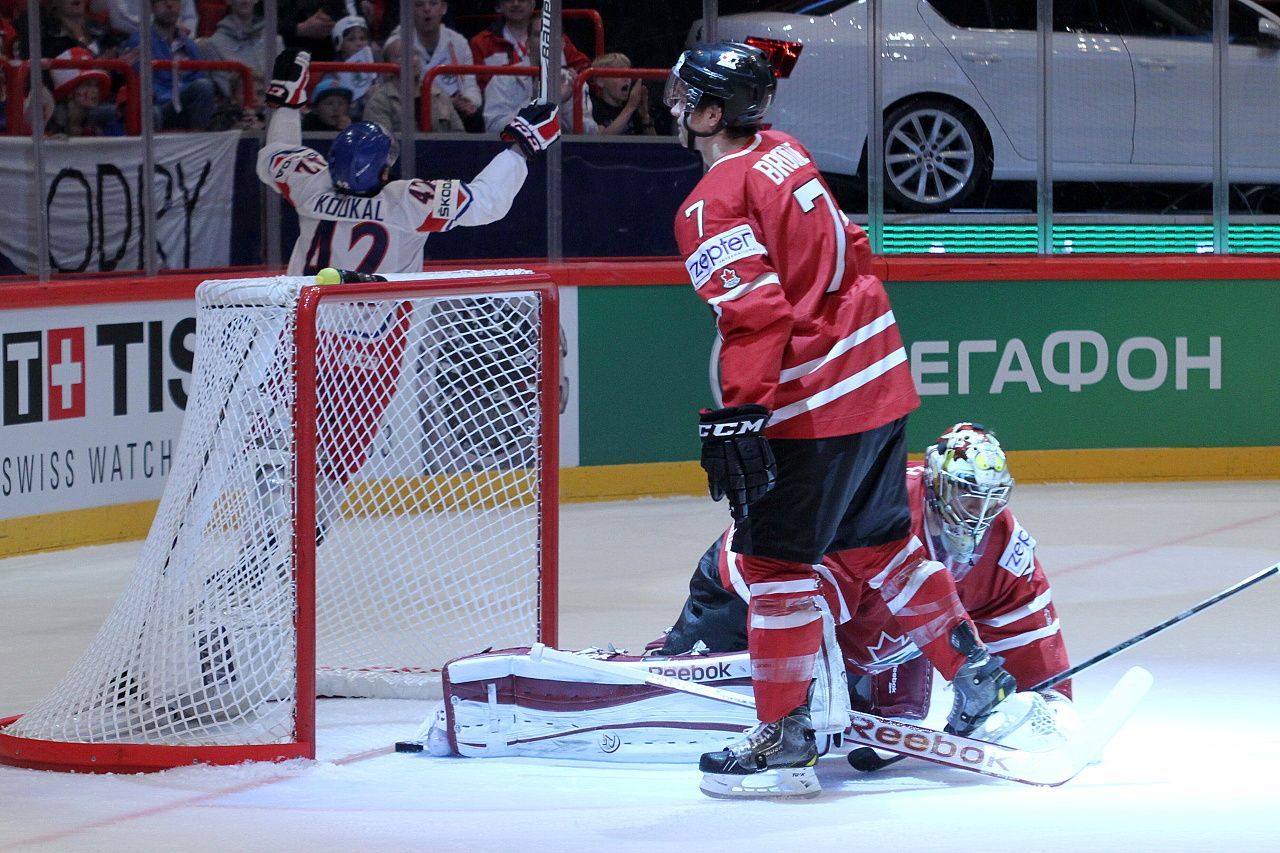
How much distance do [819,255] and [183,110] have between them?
4.37 meters

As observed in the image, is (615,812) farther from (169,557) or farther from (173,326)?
(173,326)

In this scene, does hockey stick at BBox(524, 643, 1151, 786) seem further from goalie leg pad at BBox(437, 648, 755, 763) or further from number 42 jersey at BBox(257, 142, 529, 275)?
number 42 jersey at BBox(257, 142, 529, 275)

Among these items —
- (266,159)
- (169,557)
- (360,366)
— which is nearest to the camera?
(169,557)

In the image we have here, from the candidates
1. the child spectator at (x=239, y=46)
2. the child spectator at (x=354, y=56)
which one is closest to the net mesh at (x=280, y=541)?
the child spectator at (x=239, y=46)

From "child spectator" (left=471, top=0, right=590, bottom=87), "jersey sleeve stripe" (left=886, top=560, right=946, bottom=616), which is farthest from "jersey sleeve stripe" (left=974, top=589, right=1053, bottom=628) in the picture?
"child spectator" (left=471, top=0, right=590, bottom=87)

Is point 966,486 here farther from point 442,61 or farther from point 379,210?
point 442,61

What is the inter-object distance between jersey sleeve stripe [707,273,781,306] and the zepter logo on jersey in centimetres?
5

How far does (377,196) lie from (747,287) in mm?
2974

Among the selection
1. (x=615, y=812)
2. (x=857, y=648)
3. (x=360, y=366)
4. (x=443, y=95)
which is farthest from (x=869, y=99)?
(x=615, y=812)

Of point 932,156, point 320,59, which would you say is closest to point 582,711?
point 320,59

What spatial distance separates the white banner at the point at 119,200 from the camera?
6.66m

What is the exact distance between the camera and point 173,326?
6906 mm

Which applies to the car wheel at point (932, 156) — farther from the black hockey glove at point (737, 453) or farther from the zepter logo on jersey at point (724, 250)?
the black hockey glove at point (737, 453)

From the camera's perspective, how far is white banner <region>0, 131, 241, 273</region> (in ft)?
21.9
